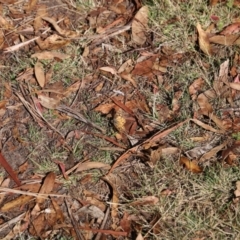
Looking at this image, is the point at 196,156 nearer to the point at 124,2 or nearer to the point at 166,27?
the point at 166,27

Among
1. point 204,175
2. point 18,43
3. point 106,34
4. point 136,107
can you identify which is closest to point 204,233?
point 204,175

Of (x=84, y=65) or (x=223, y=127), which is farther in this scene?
(x=84, y=65)

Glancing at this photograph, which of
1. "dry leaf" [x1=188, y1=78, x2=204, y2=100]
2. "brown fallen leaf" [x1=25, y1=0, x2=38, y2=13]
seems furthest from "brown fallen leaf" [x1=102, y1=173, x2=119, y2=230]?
"brown fallen leaf" [x1=25, y1=0, x2=38, y2=13]

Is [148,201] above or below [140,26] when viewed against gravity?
below

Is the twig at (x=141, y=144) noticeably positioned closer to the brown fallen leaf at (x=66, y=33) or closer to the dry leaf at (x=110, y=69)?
the dry leaf at (x=110, y=69)

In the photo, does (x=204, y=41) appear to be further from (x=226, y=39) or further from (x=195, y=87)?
(x=195, y=87)

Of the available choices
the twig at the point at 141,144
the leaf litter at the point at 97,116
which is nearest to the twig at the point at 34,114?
the leaf litter at the point at 97,116

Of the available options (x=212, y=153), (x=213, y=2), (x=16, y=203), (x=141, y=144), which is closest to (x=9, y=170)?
(x=16, y=203)
